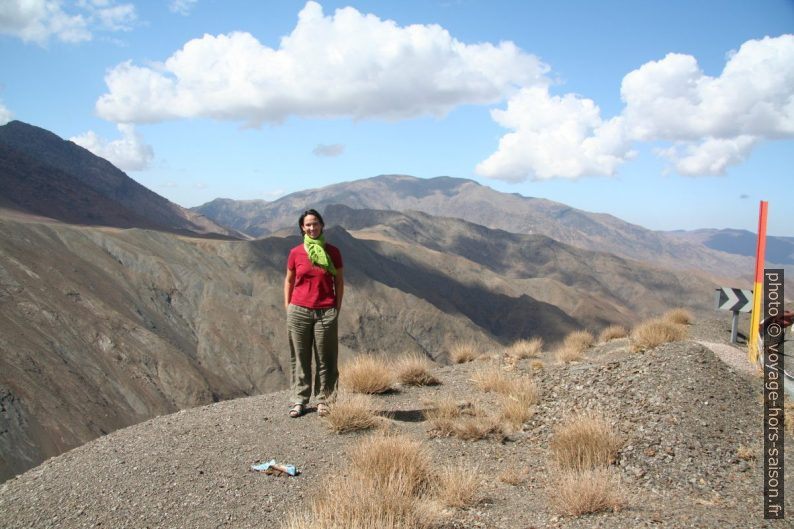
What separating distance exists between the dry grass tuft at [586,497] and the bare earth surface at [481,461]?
0.30 ft

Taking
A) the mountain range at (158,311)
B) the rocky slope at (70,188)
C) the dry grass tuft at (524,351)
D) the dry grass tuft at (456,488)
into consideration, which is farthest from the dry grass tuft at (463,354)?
the rocky slope at (70,188)

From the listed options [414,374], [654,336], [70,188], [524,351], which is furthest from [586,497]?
[70,188]

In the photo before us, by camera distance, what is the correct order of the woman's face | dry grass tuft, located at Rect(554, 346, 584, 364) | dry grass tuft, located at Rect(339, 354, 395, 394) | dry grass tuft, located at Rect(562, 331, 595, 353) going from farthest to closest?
1. dry grass tuft, located at Rect(562, 331, 595, 353)
2. dry grass tuft, located at Rect(554, 346, 584, 364)
3. dry grass tuft, located at Rect(339, 354, 395, 394)
4. the woman's face

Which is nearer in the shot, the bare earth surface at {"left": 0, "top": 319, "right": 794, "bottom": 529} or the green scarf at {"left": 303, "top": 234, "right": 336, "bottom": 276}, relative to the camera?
the bare earth surface at {"left": 0, "top": 319, "right": 794, "bottom": 529}

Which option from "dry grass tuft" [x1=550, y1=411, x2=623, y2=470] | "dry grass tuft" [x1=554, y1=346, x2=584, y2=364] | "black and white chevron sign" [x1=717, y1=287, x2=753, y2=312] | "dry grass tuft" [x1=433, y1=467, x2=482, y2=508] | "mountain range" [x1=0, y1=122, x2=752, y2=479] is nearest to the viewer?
"dry grass tuft" [x1=433, y1=467, x2=482, y2=508]

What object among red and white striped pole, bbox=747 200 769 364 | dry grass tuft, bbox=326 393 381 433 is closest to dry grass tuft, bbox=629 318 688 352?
red and white striped pole, bbox=747 200 769 364

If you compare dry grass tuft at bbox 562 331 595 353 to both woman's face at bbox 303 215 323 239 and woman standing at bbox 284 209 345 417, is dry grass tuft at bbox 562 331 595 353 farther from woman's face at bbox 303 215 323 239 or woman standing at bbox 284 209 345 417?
woman's face at bbox 303 215 323 239

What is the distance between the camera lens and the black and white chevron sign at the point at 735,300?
1180 cm

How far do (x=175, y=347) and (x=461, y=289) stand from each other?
56686 mm

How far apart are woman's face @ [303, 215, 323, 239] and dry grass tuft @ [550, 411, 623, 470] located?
333cm

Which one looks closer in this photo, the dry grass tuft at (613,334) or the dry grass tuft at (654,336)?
the dry grass tuft at (654,336)

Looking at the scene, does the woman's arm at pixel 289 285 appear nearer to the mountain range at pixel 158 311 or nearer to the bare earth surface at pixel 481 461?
the bare earth surface at pixel 481 461

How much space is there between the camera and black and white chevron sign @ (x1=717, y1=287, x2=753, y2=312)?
38.7 feet

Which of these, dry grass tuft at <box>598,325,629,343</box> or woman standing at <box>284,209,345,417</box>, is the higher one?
woman standing at <box>284,209,345,417</box>
